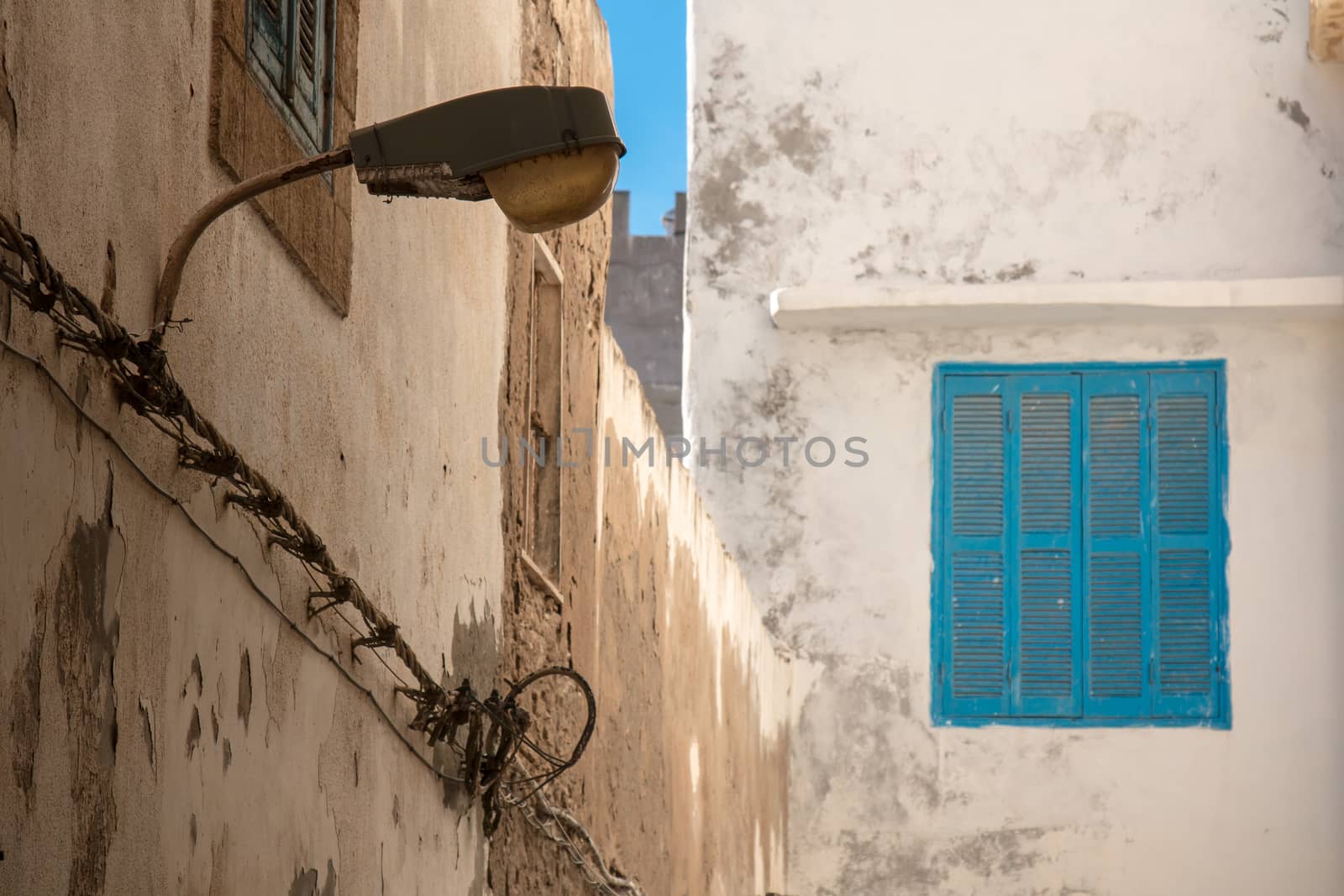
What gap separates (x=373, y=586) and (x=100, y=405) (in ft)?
3.62

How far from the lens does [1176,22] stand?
33.5 feet

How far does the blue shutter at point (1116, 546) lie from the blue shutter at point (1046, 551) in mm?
70

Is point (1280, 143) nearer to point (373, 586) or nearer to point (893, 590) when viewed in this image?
point (893, 590)

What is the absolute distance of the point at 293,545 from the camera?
2564 mm

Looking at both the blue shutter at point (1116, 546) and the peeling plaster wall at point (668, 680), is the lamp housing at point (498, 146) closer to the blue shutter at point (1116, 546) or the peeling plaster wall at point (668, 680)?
the peeling plaster wall at point (668, 680)

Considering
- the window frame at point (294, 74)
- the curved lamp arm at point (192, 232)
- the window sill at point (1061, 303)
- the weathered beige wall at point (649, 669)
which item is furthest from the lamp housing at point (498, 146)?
the window sill at point (1061, 303)

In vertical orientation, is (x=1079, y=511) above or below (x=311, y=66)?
below

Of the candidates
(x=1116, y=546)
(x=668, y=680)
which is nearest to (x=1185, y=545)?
(x=1116, y=546)

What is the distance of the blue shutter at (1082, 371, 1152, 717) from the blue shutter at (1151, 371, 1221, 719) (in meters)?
0.07

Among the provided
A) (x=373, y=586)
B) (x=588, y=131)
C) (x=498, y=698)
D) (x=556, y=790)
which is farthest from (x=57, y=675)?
(x=556, y=790)

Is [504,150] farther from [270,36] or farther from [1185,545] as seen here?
[1185,545]

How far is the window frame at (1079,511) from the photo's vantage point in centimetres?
966

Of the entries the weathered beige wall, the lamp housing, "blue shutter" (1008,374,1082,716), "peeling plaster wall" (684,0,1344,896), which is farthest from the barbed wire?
"blue shutter" (1008,374,1082,716)

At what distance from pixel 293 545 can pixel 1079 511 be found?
7.76 m
